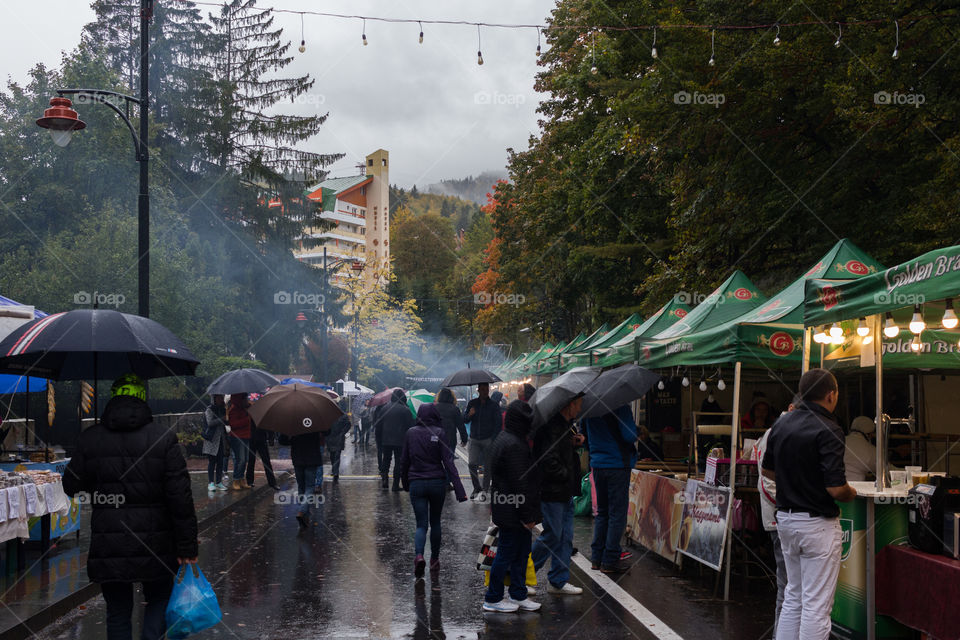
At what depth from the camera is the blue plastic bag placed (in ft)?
17.2

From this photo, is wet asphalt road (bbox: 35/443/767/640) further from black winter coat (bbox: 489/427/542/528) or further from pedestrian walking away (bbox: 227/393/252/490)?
pedestrian walking away (bbox: 227/393/252/490)

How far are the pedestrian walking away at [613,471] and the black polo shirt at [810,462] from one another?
371cm

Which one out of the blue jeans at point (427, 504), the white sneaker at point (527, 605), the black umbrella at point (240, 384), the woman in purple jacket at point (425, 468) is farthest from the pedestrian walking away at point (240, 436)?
the white sneaker at point (527, 605)

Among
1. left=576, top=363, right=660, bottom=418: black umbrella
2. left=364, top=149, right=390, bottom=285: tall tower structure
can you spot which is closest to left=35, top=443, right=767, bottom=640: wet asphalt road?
left=576, top=363, right=660, bottom=418: black umbrella

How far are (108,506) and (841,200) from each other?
13.2 meters

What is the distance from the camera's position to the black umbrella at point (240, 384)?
1680cm

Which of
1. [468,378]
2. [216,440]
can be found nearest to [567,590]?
[216,440]

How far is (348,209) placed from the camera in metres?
123

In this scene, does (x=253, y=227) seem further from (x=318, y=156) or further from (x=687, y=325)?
(x=687, y=325)

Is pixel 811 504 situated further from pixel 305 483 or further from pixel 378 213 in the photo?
pixel 378 213

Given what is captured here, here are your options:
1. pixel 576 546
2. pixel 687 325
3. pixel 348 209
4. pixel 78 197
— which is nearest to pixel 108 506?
pixel 576 546

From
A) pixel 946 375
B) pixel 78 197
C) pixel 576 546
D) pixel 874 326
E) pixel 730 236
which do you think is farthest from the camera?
pixel 78 197

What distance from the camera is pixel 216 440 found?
680 inches

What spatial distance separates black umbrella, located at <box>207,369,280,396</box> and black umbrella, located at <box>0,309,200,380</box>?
851cm
